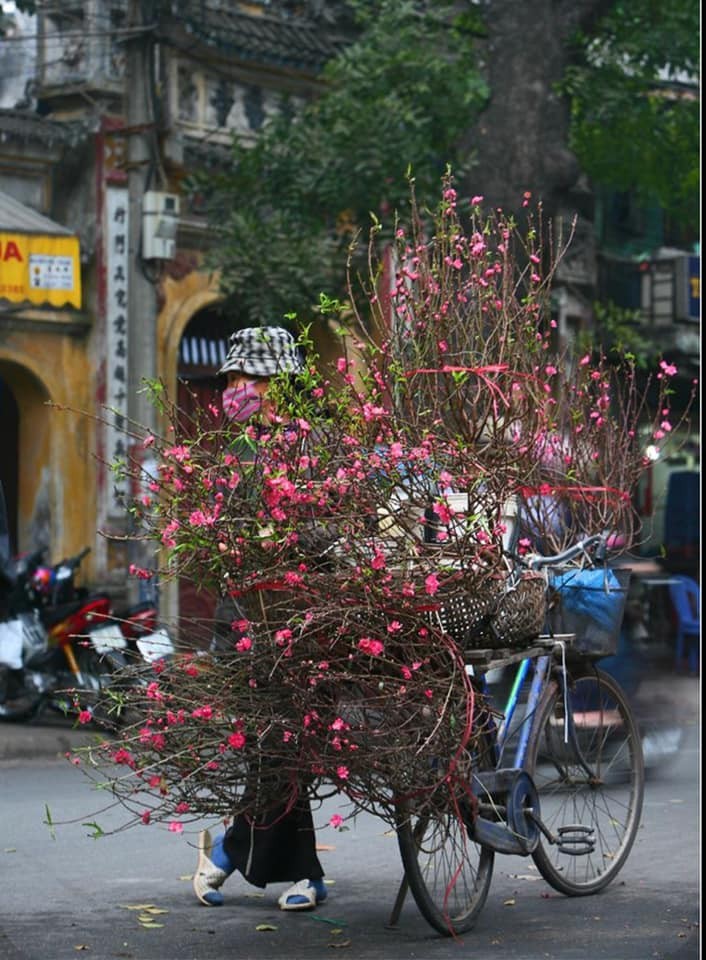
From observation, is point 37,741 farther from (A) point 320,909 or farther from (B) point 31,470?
(B) point 31,470

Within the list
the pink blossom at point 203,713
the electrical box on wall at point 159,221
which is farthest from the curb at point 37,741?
the pink blossom at point 203,713

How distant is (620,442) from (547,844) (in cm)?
134

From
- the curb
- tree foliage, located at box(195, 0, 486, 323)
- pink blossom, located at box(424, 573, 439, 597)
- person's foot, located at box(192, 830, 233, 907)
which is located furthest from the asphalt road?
tree foliage, located at box(195, 0, 486, 323)

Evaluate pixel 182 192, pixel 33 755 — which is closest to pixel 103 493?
pixel 182 192

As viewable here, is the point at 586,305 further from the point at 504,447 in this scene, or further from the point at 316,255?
the point at 504,447

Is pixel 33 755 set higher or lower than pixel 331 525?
lower

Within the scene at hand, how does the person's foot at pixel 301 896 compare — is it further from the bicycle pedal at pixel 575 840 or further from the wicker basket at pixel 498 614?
the wicker basket at pixel 498 614

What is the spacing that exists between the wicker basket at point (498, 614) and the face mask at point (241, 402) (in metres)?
0.80

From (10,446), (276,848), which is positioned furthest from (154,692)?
(10,446)

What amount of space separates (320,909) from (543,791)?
80cm

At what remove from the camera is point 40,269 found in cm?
1673

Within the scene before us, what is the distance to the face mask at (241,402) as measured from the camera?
5.77 m

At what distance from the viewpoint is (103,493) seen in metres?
18.0

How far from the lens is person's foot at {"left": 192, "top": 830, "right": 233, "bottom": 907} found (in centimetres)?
630
